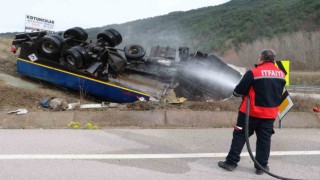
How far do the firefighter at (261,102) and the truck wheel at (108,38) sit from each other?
6.39 m

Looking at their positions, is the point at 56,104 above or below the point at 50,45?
below

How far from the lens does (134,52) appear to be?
9.73m

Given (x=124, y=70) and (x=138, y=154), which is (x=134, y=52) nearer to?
(x=124, y=70)

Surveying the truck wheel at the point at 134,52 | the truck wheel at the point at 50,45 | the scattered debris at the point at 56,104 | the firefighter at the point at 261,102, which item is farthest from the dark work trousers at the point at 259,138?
the truck wheel at the point at 50,45

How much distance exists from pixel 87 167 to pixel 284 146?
289cm

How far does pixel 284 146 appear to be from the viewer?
5363 millimetres

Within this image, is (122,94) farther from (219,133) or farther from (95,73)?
(219,133)

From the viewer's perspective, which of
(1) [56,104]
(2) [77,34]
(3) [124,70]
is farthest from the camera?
(2) [77,34]

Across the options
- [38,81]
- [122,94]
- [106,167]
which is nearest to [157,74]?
[122,94]

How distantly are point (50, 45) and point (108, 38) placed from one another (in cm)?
167

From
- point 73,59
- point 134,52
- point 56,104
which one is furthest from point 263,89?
point 134,52

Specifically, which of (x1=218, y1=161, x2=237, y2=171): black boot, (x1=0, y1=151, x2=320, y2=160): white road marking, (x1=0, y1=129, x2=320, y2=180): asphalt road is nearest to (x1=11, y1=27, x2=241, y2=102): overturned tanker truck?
(x1=0, y1=129, x2=320, y2=180): asphalt road

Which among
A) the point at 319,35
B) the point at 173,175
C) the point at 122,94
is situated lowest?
the point at 173,175

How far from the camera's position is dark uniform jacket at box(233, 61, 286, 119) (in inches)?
166
